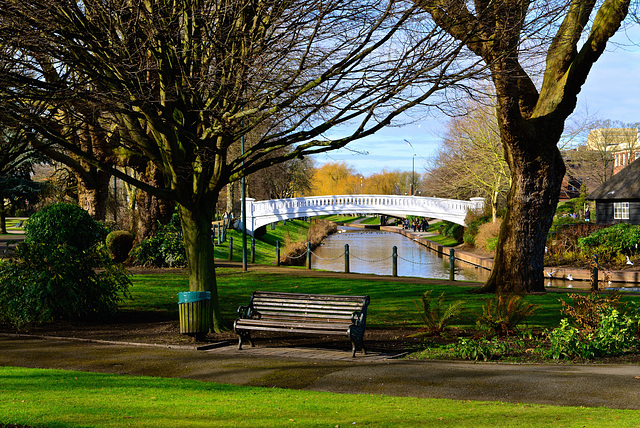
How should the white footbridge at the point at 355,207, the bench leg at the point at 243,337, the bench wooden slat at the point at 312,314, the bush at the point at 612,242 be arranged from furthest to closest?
the white footbridge at the point at 355,207 → the bush at the point at 612,242 → the bench leg at the point at 243,337 → the bench wooden slat at the point at 312,314

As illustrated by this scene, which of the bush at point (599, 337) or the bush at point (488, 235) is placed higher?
the bush at point (488, 235)

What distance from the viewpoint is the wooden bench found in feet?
30.0

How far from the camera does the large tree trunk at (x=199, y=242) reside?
10797 mm

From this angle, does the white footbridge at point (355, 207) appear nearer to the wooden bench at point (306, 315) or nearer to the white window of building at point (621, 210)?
the white window of building at point (621, 210)

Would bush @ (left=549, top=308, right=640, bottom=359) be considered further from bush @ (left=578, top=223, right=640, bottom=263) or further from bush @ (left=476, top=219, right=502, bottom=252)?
bush @ (left=476, top=219, right=502, bottom=252)

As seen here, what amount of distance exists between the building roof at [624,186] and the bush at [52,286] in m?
34.5

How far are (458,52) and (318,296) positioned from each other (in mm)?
4329

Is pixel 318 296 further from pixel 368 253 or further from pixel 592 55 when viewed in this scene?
pixel 368 253

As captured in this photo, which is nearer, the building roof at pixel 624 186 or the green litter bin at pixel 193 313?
the green litter bin at pixel 193 313

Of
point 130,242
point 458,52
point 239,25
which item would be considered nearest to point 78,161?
point 130,242

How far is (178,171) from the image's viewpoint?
1048 cm

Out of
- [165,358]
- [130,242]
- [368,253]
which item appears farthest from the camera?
[368,253]

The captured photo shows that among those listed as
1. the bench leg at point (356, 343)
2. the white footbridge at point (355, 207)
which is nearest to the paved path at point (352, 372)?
the bench leg at point (356, 343)

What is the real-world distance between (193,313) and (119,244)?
15.5 meters
